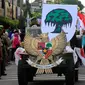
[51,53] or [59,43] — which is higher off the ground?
[59,43]

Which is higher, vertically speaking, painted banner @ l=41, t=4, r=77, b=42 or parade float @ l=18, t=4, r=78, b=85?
painted banner @ l=41, t=4, r=77, b=42

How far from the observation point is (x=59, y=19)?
1199 centimetres

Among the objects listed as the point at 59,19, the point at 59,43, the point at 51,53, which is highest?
the point at 59,19

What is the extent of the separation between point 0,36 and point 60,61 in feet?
15.6

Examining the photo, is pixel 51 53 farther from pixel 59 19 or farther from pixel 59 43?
pixel 59 19

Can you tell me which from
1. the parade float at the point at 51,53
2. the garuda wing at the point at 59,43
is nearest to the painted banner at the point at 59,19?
the parade float at the point at 51,53

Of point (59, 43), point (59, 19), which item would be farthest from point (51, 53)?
point (59, 19)

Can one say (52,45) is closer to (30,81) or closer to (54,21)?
(54,21)

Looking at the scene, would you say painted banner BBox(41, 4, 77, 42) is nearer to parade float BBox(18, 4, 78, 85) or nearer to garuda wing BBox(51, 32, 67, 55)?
parade float BBox(18, 4, 78, 85)

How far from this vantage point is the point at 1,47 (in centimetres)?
1509

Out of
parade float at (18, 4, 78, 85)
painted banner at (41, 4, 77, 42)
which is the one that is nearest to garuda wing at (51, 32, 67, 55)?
parade float at (18, 4, 78, 85)

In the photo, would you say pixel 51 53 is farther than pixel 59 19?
No

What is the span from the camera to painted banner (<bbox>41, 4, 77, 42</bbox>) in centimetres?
1195

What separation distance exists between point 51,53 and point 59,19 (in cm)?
123
